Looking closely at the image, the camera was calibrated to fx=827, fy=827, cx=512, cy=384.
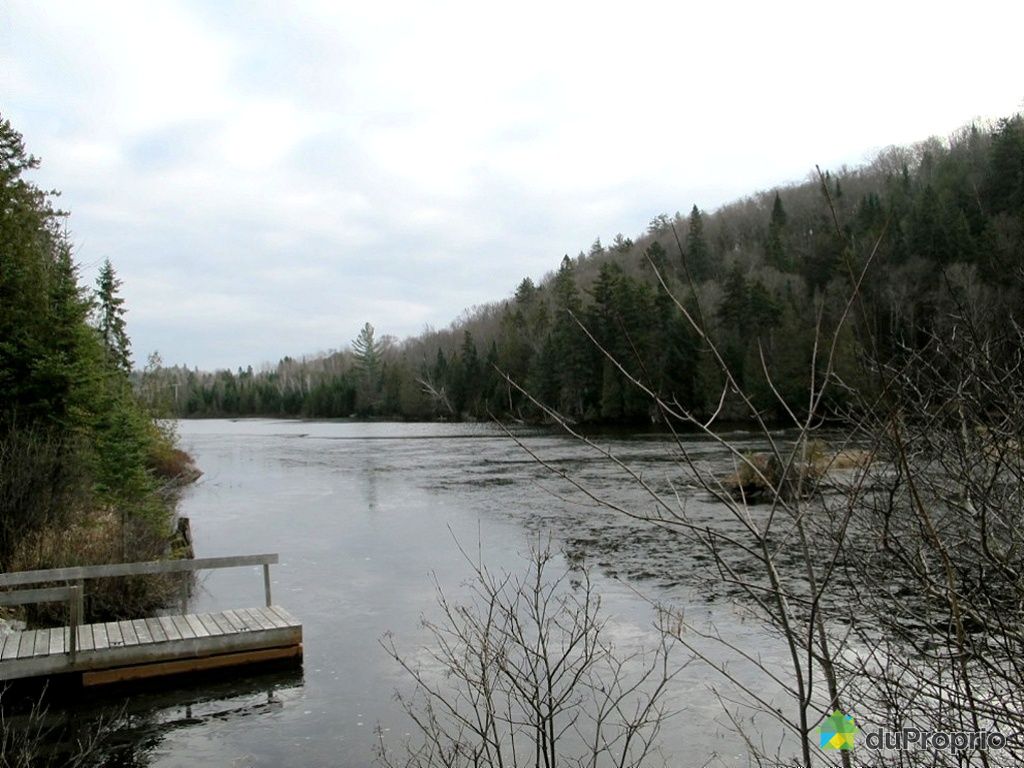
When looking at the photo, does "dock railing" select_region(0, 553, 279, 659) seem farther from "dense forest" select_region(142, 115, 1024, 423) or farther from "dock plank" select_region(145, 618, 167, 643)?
"dense forest" select_region(142, 115, 1024, 423)

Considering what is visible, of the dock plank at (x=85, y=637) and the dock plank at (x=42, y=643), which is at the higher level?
the dock plank at (x=42, y=643)

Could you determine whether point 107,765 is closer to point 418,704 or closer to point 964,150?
point 418,704

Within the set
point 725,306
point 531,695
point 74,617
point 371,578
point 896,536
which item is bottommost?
point 371,578

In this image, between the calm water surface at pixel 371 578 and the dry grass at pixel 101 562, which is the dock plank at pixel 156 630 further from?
the dry grass at pixel 101 562

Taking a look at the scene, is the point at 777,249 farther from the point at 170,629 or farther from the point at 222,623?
the point at 170,629

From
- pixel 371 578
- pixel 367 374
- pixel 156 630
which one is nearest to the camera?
pixel 156 630

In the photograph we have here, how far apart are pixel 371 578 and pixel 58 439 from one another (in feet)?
21.9

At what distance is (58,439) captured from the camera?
625 inches

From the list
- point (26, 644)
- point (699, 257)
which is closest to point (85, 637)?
point (26, 644)

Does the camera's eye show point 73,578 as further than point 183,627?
No

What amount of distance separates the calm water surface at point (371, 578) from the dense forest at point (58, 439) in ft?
5.51

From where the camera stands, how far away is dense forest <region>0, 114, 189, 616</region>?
12750mm

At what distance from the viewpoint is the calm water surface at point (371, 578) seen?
8.19m

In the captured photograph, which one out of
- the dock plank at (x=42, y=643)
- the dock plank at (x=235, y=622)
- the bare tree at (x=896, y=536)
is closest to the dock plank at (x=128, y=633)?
the dock plank at (x=42, y=643)
